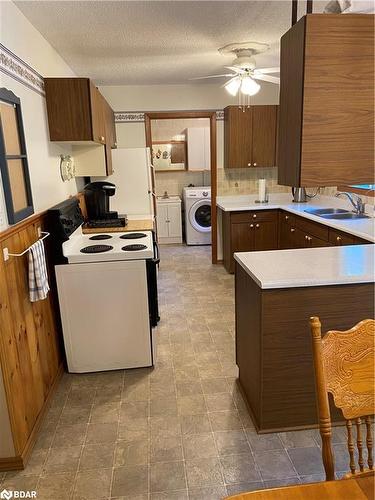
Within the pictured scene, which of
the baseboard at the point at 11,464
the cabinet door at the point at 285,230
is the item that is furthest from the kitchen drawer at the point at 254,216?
the baseboard at the point at 11,464

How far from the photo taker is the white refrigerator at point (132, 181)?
4359mm

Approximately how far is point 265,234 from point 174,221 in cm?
234

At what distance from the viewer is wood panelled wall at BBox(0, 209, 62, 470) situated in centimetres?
173

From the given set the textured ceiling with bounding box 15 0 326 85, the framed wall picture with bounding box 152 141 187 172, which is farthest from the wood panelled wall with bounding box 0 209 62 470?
the framed wall picture with bounding box 152 141 187 172

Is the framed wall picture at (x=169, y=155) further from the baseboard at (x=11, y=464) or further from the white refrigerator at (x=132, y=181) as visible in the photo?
the baseboard at (x=11, y=464)

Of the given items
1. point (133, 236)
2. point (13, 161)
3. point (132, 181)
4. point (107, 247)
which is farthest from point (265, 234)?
point (13, 161)

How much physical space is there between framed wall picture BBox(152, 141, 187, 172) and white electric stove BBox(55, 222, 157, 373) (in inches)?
170

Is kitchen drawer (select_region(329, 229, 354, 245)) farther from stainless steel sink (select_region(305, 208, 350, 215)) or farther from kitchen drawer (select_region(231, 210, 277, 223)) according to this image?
kitchen drawer (select_region(231, 210, 277, 223))

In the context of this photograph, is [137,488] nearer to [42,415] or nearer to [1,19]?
[42,415]

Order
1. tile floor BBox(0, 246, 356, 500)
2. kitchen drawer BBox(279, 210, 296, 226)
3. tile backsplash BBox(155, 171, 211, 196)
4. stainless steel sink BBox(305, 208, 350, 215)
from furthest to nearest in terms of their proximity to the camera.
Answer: tile backsplash BBox(155, 171, 211, 196) < kitchen drawer BBox(279, 210, 296, 226) < stainless steel sink BBox(305, 208, 350, 215) < tile floor BBox(0, 246, 356, 500)

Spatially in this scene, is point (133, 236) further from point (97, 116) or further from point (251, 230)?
point (251, 230)

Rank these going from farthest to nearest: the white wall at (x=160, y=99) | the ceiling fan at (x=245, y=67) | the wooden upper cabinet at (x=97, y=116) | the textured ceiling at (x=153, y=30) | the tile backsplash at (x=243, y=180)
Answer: the tile backsplash at (x=243, y=180)
the white wall at (x=160, y=99)
the ceiling fan at (x=245, y=67)
the wooden upper cabinet at (x=97, y=116)
the textured ceiling at (x=153, y=30)

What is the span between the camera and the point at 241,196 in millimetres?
5016

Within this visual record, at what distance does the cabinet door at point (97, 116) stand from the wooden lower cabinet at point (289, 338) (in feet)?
5.78
